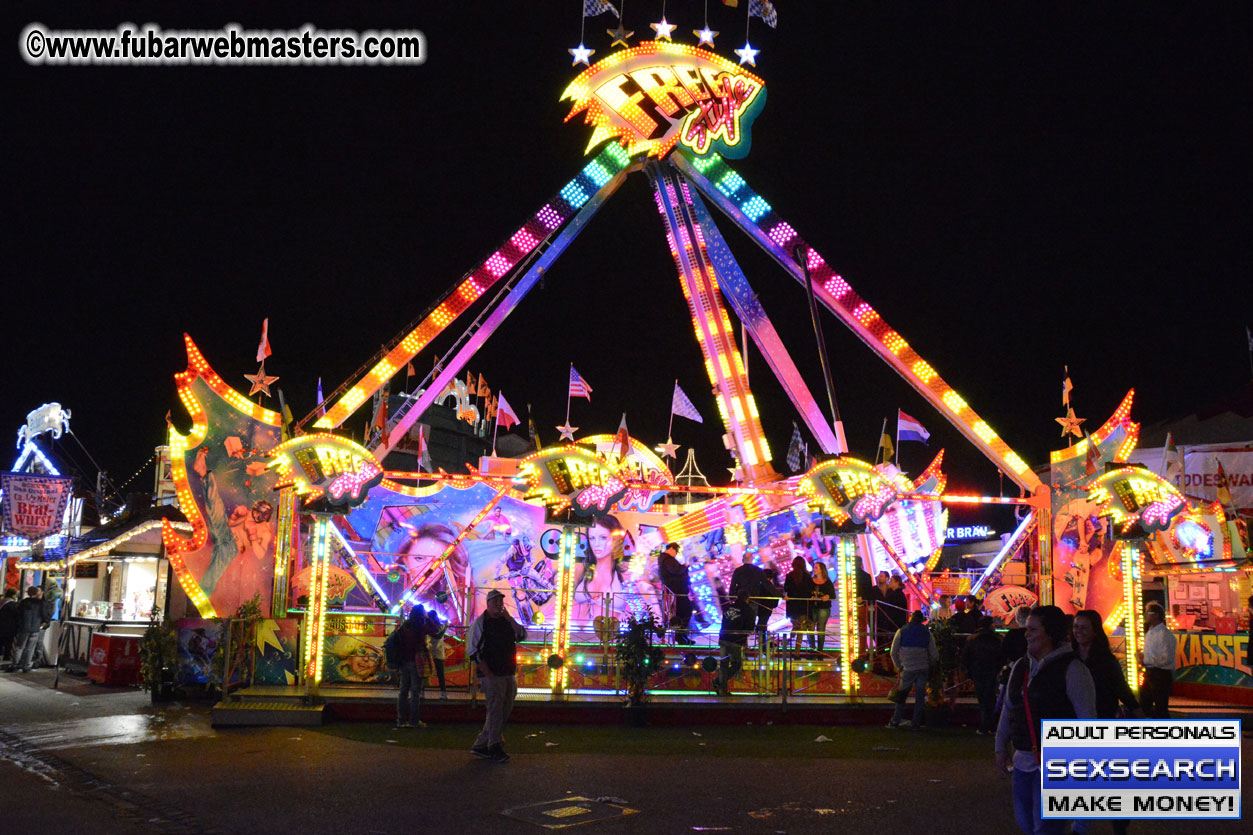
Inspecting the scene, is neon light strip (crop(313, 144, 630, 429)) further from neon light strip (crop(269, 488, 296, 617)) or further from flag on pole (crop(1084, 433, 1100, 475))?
flag on pole (crop(1084, 433, 1100, 475))

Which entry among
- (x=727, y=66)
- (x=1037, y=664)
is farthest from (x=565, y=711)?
(x=727, y=66)

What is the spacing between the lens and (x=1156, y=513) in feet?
53.3

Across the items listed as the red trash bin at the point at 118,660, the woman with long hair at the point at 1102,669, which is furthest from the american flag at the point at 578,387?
the woman with long hair at the point at 1102,669

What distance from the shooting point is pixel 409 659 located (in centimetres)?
1245

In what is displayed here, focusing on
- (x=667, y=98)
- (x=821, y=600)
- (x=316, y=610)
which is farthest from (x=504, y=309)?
(x=821, y=600)

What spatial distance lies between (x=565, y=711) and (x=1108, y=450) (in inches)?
421

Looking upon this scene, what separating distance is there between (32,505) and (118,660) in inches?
362

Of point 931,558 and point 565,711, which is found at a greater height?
point 931,558

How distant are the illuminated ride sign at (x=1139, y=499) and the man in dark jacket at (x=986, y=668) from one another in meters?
4.73

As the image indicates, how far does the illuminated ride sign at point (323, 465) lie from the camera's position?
14.7m

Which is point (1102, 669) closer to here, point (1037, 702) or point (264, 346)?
point (1037, 702)

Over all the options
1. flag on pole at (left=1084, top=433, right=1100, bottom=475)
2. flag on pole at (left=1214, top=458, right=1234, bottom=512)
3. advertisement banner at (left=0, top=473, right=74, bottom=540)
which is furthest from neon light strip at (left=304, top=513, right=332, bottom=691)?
flag on pole at (left=1214, top=458, right=1234, bottom=512)

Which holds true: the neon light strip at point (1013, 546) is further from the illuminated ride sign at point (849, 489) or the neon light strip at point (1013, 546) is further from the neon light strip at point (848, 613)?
the illuminated ride sign at point (849, 489)

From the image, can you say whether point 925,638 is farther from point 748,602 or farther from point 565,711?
point 565,711
